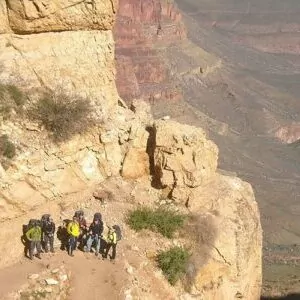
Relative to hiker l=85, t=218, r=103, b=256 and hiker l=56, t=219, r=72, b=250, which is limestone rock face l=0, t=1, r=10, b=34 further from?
hiker l=85, t=218, r=103, b=256

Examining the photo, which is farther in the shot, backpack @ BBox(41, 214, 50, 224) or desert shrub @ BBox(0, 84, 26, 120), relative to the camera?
desert shrub @ BBox(0, 84, 26, 120)

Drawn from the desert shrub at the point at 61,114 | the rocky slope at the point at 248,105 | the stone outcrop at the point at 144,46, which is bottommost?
the rocky slope at the point at 248,105

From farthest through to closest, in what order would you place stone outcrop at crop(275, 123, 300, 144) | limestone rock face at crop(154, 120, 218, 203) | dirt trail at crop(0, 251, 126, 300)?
stone outcrop at crop(275, 123, 300, 144) → limestone rock face at crop(154, 120, 218, 203) → dirt trail at crop(0, 251, 126, 300)

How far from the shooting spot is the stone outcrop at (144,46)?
190ft

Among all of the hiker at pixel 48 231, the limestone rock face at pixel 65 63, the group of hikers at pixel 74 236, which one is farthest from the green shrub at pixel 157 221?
the limestone rock face at pixel 65 63

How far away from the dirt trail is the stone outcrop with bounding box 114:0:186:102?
135ft

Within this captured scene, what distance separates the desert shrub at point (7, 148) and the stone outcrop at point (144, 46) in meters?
40.5

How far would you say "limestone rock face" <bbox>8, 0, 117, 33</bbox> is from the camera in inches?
610

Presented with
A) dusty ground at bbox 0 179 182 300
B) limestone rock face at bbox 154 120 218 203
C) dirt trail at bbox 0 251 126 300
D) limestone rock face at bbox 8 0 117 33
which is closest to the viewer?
dirt trail at bbox 0 251 126 300

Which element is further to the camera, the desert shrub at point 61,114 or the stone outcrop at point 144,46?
the stone outcrop at point 144,46

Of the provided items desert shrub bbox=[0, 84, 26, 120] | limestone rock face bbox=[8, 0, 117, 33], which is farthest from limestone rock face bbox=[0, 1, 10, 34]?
desert shrub bbox=[0, 84, 26, 120]

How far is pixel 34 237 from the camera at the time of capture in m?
14.1

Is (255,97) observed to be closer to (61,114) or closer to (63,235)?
(61,114)

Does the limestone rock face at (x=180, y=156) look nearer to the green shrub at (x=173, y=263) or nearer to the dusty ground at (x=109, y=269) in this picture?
the dusty ground at (x=109, y=269)
